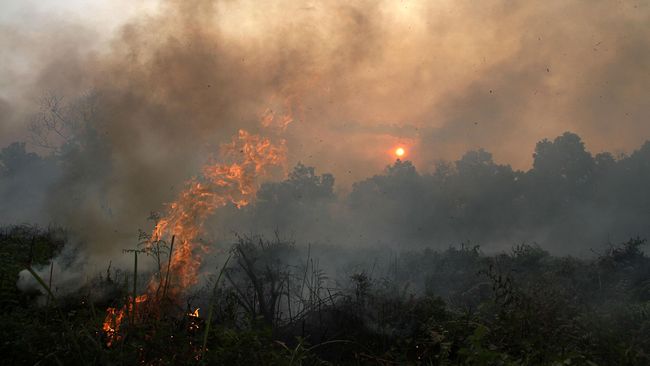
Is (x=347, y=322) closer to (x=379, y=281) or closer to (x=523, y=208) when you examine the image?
(x=379, y=281)

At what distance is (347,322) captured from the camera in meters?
→ 9.23

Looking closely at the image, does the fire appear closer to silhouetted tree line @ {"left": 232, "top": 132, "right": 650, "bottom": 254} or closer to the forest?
the forest

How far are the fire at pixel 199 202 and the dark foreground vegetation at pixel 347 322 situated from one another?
678mm

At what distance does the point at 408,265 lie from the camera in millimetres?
19266

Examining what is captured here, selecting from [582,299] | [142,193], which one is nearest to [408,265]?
[582,299]

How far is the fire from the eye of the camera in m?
8.78

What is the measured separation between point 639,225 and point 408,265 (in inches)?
1047

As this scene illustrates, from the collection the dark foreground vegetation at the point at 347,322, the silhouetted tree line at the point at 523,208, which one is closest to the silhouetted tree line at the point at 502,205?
the silhouetted tree line at the point at 523,208

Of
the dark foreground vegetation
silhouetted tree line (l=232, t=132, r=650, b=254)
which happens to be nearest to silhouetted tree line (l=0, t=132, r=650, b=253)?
silhouetted tree line (l=232, t=132, r=650, b=254)

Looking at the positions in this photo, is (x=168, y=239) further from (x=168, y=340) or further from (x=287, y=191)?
(x=287, y=191)

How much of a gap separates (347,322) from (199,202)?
12.9 ft

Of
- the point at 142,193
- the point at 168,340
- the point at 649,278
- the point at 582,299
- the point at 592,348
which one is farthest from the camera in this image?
the point at 142,193

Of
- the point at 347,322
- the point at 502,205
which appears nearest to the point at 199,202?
the point at 347,322

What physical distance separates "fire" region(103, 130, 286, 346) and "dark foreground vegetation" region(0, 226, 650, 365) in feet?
2.22
